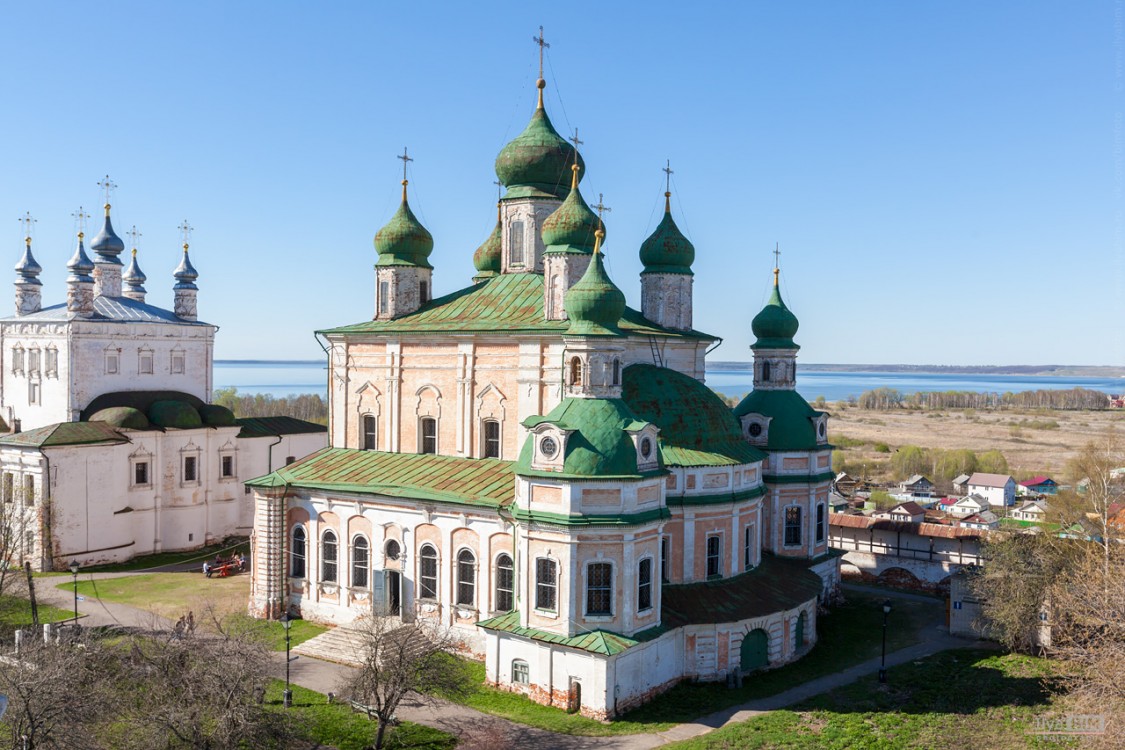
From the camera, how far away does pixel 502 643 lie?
21.2 meters

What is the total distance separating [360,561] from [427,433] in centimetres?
428

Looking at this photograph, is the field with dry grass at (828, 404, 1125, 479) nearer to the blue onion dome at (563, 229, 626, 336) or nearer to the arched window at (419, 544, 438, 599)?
the blue onion dome at (563, 229, 626, 336)

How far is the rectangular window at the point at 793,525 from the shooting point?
94.5 ft

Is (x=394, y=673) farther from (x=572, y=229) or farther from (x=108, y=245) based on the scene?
(x=108, y=245)

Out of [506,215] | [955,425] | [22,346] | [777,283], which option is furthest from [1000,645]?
[955,425]

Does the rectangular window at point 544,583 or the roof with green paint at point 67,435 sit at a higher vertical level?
the roof with green paint at point 67,435

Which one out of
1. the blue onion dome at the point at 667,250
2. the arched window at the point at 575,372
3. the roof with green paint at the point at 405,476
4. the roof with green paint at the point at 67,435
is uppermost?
the blue onion dome at the point at 667,250

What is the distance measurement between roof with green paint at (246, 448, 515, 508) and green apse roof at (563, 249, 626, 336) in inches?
191

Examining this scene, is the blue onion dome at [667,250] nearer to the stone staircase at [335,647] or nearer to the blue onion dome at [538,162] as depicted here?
the blue onion dome at [538,162]

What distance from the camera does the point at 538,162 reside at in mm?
29500

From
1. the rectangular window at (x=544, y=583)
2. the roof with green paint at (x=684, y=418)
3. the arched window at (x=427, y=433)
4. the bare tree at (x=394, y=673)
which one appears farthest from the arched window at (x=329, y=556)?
the roof with green paint at (x=684, y=418)

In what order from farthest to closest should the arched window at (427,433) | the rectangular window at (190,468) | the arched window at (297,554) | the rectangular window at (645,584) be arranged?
the rectangular window at (190,468), the arched window at (427,433), the arched window at (297,554), the rectangular window at (645,584)

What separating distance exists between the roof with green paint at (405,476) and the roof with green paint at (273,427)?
40.4 ft

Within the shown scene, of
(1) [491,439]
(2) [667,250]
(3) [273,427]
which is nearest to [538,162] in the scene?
(2) [667,250]
